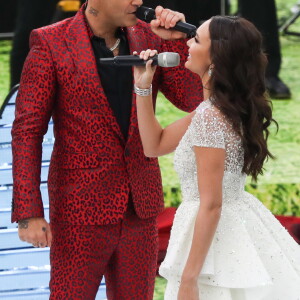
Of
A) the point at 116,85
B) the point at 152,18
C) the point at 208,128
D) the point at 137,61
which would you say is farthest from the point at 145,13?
the point at 208,128

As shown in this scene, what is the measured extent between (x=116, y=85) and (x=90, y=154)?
258 mm

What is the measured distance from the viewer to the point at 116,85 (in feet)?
10.9

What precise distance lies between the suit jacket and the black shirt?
0.04 meters

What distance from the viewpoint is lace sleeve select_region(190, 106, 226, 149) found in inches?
112

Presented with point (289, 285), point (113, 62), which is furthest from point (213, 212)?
point (113, 62)

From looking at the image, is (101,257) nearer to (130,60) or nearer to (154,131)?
(154,131)

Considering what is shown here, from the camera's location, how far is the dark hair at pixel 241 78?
113 inches

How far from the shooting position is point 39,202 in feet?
10.6

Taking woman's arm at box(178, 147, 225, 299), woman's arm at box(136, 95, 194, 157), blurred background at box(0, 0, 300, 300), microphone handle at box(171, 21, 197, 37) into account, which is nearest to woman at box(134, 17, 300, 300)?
woman's arm at box(178, 147, 225, 299)

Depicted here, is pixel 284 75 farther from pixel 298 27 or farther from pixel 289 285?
pixel 289 285

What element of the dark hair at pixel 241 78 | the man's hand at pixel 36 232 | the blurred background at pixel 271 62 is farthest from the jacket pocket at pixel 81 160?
the blurred background at pixel 271 62

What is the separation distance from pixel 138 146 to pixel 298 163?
8.58 ft

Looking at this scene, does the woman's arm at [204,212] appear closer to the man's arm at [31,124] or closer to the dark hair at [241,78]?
the dark hair at [241,78]

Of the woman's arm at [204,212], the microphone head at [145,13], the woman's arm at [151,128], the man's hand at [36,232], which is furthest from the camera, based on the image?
the microphone head at [145,13]
